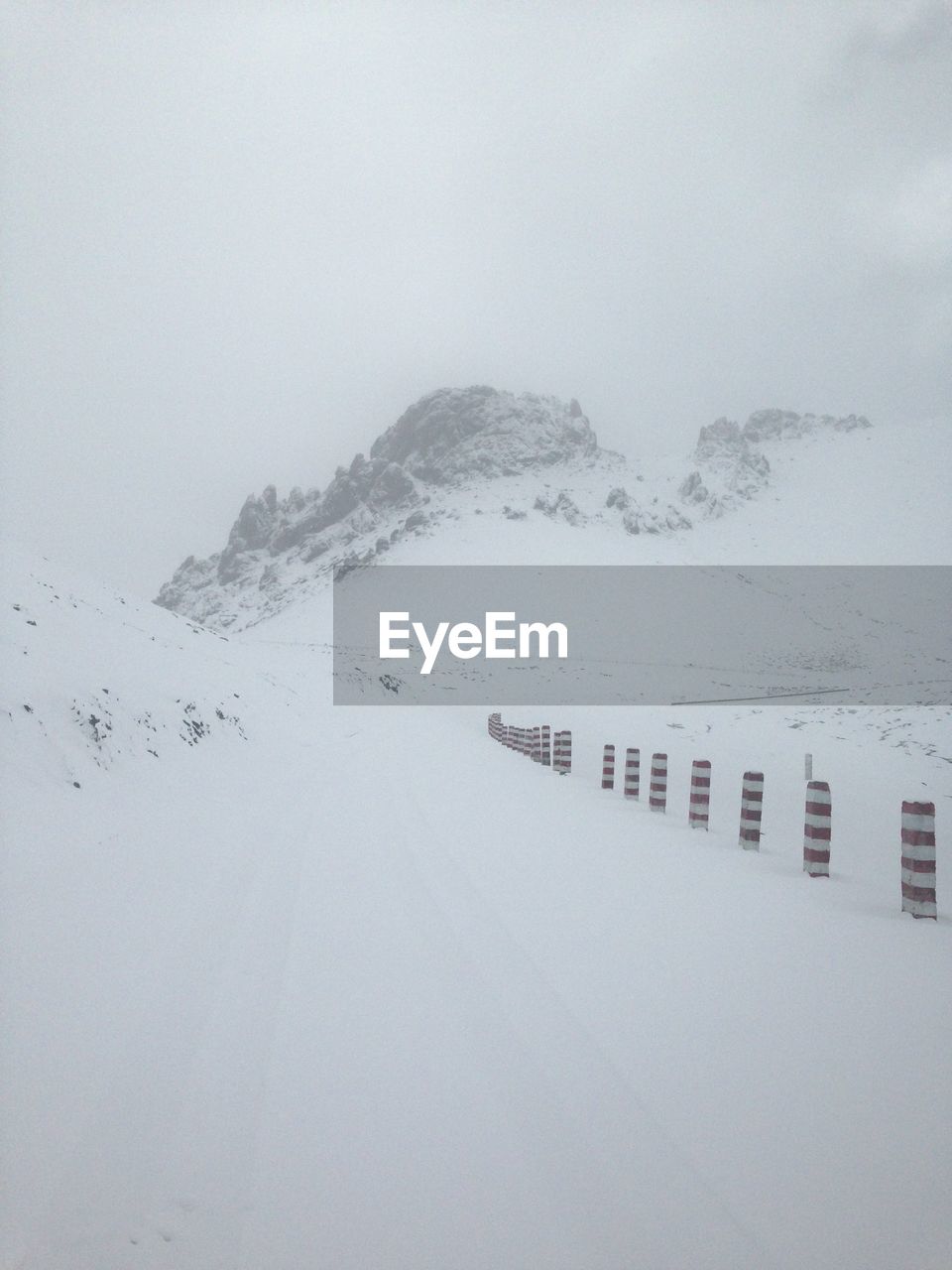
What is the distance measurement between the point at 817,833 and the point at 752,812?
42.0 inches

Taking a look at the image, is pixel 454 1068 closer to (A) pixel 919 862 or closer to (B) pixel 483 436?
(A) pixel 919 862

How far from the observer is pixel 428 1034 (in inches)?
107

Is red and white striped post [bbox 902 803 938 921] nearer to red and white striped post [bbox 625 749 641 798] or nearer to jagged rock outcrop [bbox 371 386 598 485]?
red and white striped post [bbox 625 749 641 798]

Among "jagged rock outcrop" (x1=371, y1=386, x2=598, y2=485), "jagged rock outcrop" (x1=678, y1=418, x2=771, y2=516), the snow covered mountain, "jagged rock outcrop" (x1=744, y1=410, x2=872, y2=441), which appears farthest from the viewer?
"jagged rock outcrop" (x1=744, y1=410, x2=872, y2=441)

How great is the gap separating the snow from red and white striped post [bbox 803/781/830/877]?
207 mm

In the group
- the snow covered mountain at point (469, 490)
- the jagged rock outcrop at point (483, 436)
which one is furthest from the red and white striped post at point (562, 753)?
the jagged rock outcrop at point (483, 436)

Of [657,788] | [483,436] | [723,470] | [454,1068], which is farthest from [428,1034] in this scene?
[723,470]

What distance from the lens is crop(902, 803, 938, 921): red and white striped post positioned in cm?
464

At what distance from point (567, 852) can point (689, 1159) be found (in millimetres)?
3904

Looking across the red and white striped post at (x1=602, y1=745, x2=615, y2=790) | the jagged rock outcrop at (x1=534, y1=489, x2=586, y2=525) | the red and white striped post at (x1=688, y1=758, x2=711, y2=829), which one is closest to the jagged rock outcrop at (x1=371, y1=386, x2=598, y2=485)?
the jagged rock outcrop at (x1=534, y1=489, x2=586, y2=525)

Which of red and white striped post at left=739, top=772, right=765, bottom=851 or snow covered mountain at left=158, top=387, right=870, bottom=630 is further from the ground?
snow covered mountain at left=158, top=387, right=870, bottom=630

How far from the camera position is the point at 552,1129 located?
7.18ft

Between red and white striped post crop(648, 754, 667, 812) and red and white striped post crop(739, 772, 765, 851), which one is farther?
red and white striped post crop(648, 754, 667, 812)

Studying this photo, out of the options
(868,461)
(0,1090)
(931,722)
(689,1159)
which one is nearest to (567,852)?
(689,1159)
